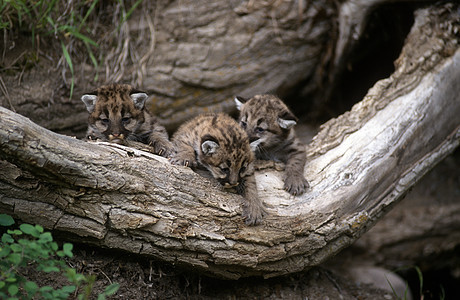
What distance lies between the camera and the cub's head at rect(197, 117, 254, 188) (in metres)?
4.48

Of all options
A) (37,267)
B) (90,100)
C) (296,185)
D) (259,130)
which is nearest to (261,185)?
(296,185)

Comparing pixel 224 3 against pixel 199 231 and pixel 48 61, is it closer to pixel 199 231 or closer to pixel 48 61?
pixel 48 61

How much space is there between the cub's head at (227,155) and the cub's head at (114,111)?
104 cm

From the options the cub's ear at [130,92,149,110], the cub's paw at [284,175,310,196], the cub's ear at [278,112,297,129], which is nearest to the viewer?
the cub's paw at [284,175,310,196]

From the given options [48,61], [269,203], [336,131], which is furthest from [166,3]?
[269,203]

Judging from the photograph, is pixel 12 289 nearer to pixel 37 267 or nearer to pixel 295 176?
pixel 37 267

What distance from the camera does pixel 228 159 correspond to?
14.8ft

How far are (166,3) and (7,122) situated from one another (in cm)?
395

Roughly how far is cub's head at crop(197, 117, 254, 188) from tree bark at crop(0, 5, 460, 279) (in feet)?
0.64

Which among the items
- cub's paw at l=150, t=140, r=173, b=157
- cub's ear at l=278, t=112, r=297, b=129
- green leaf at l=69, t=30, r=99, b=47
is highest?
cub's ear at l=278, t=112, r=297, b=129

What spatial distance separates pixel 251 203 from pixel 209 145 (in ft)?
2.34

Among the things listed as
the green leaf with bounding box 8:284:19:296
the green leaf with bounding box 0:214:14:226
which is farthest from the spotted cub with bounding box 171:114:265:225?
the green leaf with bounding box 8:284:19:296

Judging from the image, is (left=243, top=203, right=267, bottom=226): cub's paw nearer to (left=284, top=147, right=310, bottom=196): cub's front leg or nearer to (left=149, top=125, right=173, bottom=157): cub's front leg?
(left=284, top=147, right=310, bottom=196): cub's front leg

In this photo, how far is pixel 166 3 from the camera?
6.69 m
